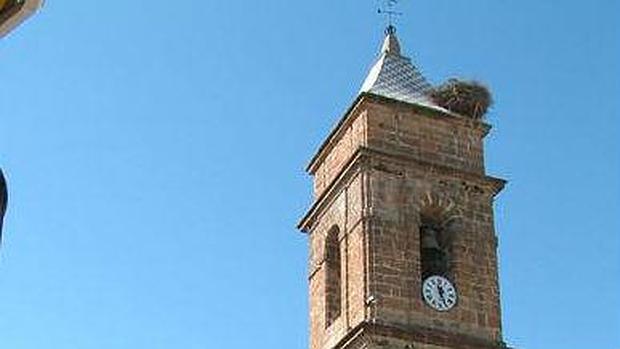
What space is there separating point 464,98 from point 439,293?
2991 mm

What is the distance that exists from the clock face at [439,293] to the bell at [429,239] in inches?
22.8

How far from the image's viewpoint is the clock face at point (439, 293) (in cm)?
1395

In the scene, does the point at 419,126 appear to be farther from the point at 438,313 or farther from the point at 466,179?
the point at 438,313

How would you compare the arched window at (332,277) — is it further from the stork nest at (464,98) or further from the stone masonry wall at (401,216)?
the stork nest at (464,98)

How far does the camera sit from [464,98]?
1580cm

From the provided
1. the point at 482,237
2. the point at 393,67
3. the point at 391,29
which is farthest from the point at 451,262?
the point at 391,29

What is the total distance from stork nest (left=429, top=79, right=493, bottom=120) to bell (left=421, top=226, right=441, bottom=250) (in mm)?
1776

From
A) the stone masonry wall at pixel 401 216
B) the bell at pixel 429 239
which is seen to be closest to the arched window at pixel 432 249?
the bell at pixel 429 239

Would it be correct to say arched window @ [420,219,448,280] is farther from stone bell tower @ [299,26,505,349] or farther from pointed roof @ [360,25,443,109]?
pointed roof @ [360,25,443,109]

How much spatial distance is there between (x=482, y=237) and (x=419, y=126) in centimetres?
165

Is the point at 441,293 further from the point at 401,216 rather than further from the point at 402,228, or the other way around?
the point at 401,216

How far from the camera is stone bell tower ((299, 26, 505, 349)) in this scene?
13.7 metres

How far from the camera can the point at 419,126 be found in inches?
603

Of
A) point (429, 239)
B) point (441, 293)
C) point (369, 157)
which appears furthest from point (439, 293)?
point (369, 157)
